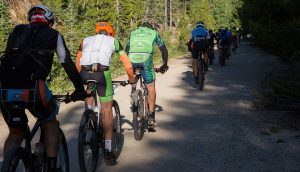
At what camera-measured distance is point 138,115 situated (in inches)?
295

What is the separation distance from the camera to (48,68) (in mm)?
3852

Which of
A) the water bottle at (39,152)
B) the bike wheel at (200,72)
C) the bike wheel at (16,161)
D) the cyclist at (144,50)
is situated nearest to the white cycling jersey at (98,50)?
the cyclist at (144,50)

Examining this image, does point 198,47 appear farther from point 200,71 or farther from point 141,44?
point 141,44

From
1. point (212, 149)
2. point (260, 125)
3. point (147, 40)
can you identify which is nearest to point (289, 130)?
point (260, 125)

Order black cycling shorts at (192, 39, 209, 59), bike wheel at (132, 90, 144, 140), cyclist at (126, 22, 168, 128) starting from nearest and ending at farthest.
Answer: bike wheel at (132, 90, 144, 140) → cyclist at (126, 22, 168, 128) → black cycling shorts at (192, 39, 209, 59)

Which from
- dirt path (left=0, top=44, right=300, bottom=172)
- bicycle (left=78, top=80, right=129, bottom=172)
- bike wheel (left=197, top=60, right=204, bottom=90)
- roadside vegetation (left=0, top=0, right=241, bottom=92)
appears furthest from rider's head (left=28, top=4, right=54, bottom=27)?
bike wheel (left=197, top=60, right=204, bottom=90)

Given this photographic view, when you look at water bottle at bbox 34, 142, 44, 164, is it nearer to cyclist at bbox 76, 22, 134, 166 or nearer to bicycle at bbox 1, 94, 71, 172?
bicycle at bbox 1, 94, 71, 172

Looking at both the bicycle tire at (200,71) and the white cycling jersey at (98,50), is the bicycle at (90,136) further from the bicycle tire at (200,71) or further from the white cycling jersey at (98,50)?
the bicycle tire at (200,71)

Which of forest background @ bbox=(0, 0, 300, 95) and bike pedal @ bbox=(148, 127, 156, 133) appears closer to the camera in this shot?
bike pedal @ bbox=(148, 127, 156, 133)

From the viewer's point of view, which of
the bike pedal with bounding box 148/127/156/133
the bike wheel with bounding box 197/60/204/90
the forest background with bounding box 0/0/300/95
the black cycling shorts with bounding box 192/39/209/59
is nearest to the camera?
the bike pedal with bounding box 148/127/156/133

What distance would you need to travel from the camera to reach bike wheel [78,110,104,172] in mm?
5055

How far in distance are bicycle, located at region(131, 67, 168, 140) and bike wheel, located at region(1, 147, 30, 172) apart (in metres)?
3.68

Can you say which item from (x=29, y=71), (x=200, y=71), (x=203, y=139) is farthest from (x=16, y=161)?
(x=200, y=71)

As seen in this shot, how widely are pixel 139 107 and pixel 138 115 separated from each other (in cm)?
15
